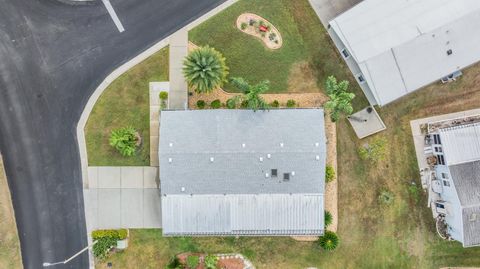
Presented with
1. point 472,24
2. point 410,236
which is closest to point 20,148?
point 410,236

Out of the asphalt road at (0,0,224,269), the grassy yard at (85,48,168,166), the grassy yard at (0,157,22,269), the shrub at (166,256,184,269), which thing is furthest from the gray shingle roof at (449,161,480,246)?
the grassy yard at (0,157,22,269)

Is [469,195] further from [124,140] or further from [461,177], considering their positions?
[124,140]

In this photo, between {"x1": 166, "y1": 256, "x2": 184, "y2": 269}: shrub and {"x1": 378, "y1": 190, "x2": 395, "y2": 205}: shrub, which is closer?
{"x1": 166, "y1": 256, "x2": 184, "y2": 269}: shrub

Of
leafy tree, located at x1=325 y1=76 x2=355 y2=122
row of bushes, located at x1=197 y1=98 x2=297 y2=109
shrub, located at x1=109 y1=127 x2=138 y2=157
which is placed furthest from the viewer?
row of bushes, located at x1=197 y1=98 x2=297 y2=109

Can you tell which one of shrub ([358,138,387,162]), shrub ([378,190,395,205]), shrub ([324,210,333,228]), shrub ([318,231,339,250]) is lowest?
shrub ([318,231,339,250])

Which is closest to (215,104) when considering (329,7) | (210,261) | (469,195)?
(329,7)

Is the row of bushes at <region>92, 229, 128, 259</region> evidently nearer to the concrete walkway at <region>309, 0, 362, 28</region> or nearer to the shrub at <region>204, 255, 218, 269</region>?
the shrub at <region>204, 255, 218, 269</region>

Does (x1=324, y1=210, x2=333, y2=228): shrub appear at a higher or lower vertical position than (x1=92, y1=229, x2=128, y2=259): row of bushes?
higher
